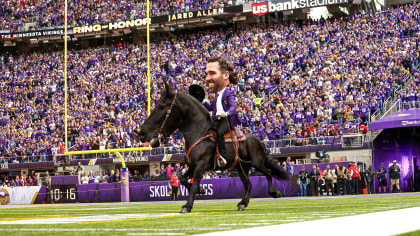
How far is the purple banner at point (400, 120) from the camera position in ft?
85.6

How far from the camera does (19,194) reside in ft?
107

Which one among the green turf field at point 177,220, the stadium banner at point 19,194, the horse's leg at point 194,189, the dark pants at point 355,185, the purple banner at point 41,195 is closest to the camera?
the green turf field at point 177,220

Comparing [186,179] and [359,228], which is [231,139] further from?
[359,228]

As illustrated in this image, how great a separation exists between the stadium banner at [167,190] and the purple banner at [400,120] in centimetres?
477

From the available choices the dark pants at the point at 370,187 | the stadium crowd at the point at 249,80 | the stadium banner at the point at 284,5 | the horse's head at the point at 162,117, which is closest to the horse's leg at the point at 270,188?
the horse's head at the point at 162,117

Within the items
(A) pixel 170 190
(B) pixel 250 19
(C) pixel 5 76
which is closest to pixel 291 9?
(B) pixel 250 19

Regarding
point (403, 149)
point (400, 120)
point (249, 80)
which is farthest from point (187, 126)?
point (249, 80)

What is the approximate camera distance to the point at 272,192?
10.7m

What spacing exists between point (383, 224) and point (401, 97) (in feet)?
79.3

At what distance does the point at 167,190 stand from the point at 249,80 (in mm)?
11202

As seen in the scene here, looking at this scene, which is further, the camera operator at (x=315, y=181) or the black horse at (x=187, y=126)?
the camera operator at (x=315, y=181)

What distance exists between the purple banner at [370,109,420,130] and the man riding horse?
17.2 meters

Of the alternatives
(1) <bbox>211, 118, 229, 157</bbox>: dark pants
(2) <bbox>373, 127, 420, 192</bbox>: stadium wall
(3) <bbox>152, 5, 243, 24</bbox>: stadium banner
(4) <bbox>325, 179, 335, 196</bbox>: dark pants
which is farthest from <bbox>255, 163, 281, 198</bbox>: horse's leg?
(3) <bbox>152, 5, 243, 24</bbox>: stadium banner

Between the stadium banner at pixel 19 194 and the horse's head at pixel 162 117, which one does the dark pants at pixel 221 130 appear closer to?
the horse's head at pixel 162 117
